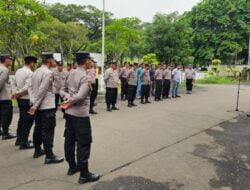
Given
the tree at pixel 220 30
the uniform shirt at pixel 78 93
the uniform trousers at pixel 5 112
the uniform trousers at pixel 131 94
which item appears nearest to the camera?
the uniform shirt at pixel 78 93

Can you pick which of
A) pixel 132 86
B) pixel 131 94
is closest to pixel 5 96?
pixel 131 94

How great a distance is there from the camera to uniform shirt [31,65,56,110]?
4.82 meters

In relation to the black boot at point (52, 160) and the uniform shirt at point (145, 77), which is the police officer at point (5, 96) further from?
the uniform shirt at point (145, 77)

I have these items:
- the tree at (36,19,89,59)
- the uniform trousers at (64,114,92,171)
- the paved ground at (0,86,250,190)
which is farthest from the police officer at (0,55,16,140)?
the tree at (36,19,89,59)

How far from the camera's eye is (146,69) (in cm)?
1265

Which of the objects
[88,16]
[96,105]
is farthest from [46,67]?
[88,16]

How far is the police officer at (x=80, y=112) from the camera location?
411 centimetres

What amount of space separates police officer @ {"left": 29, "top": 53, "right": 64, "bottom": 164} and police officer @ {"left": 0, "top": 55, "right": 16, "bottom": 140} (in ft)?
5.54

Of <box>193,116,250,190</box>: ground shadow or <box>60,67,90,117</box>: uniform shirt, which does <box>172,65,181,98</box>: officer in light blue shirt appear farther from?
<box>60,67,90,117</box>: uniform shirt

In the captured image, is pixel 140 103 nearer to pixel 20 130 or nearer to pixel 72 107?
pixel 20 130

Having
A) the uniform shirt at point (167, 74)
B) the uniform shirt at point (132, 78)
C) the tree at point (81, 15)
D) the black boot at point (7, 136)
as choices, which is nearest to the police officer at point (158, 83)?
the uniform shirt at point (167, 74)

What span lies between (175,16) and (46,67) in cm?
2151

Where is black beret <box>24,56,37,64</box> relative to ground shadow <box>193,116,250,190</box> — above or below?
above

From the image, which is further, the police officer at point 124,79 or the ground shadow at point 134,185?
the police officer at point 124,79
